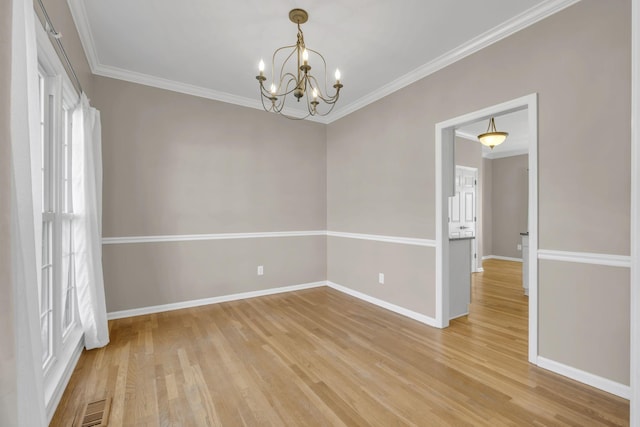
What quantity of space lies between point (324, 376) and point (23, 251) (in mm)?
1978

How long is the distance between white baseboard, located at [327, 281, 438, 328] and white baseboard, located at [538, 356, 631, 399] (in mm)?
1022

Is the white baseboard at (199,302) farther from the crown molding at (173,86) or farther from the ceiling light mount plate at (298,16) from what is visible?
the ceiling light mount plate at (298,16)

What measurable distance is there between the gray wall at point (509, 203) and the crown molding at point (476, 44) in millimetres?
5434

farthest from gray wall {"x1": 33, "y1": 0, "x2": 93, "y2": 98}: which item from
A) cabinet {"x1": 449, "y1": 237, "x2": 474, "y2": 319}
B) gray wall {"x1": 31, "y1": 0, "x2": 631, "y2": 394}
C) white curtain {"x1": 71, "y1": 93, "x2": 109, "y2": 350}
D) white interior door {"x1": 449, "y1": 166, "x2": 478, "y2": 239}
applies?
white interior door {"x1": 449, "y1": 166, "x2": 478, "y2": 239}

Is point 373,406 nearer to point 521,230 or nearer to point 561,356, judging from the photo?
point 561,356

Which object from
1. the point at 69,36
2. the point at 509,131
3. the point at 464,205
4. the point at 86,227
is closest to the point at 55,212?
the point at 86,227

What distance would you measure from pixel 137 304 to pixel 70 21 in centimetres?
288

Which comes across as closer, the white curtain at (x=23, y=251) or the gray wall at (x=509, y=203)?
the white curtain at (x=23, y=251)

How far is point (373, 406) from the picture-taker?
1899mm

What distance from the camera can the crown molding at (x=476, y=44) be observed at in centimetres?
228

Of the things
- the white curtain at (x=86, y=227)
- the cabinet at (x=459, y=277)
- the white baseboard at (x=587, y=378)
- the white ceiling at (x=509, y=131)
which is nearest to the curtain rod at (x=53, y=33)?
the white curtain at (x=86, y=227)

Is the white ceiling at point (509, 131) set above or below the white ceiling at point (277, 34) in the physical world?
below

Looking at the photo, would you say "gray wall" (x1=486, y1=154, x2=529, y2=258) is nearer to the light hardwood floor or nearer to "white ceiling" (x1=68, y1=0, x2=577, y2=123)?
the light hardwood floor

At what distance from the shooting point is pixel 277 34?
2.68 meters
